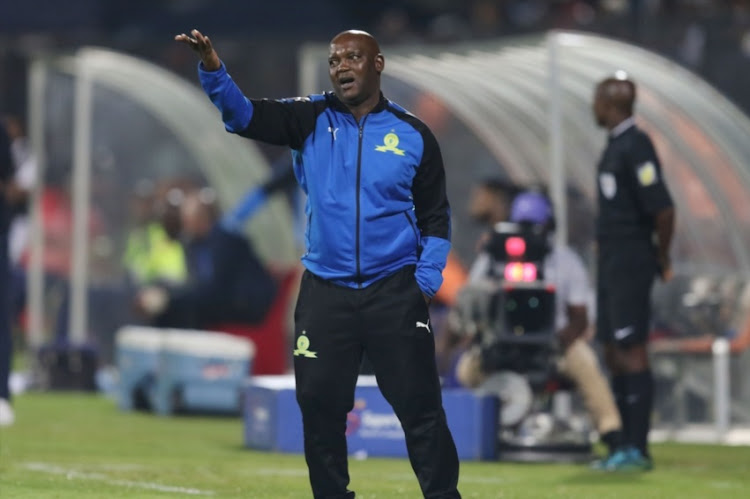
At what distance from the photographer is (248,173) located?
20250mm

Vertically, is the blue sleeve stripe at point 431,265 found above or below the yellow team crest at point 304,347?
above

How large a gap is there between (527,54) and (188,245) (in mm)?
4271

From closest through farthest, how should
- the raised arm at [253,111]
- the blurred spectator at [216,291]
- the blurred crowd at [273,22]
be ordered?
1. the raised arm at [253,111]
2. the blurred spectator at [216,291]
3. the blurred crowd at [273,22]

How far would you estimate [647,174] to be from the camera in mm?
11102

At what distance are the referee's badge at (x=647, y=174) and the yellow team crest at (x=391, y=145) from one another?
3583 mm

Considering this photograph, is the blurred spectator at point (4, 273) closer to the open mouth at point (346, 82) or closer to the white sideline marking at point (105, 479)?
the white sideline marking at point (105, 479)

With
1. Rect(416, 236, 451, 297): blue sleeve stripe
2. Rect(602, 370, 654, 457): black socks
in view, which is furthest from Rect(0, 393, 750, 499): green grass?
Rect(416, 236, 451, 297): blue sleeve stripe

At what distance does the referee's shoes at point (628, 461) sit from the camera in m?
11.2

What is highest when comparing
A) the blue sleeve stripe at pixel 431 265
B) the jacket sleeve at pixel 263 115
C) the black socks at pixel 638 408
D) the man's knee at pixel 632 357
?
the jacket sleeve at pixel 263 115

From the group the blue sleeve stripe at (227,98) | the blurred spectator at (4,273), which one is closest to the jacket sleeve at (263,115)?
the blue sleeve stripe at (227,98)

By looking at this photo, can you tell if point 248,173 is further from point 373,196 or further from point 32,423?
point 373,196

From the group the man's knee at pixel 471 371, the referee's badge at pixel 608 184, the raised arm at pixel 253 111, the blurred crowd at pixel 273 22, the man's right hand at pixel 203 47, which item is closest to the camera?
the man's right hand at pixel 203 47

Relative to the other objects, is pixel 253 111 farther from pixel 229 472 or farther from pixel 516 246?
pixel 516 246

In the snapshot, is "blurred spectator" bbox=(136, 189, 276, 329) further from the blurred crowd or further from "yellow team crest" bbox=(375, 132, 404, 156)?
"yellow team crest" bbox=(375, 132, 404, 156)
